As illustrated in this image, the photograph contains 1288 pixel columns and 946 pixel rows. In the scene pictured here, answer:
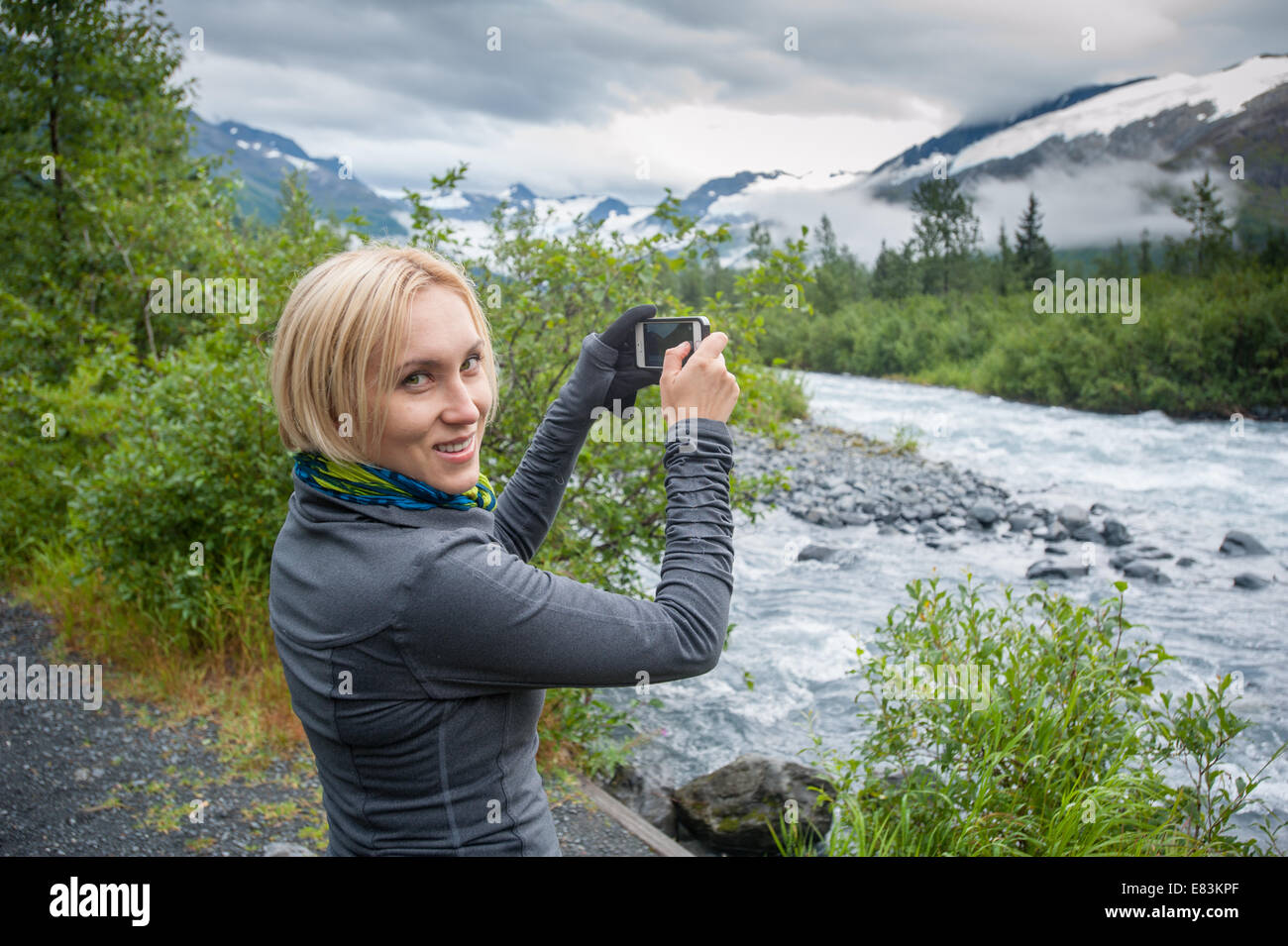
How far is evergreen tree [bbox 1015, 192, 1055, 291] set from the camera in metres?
47.2

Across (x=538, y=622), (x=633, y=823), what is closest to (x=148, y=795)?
(x=633, y=823)

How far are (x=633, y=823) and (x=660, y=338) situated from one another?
295cm

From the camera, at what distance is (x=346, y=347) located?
1.29m

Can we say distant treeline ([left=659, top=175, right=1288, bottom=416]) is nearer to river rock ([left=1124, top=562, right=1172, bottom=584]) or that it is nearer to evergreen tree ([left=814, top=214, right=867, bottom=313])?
evergreen tree ([left=814, top=214, right=867, bottom=313])

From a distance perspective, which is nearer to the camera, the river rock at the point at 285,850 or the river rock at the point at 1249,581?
the river rock at the point at 285,850

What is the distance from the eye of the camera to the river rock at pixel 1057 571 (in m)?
10.1

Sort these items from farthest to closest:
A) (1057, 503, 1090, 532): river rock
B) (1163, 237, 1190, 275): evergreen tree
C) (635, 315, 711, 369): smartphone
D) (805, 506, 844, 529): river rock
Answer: (1163, 237, 1190, 275): evergreen tree < (805, 506, 844, 529): river rock < (1057, 503, 1090, 532): river rock < (635, 315, 711, 369): smartphone

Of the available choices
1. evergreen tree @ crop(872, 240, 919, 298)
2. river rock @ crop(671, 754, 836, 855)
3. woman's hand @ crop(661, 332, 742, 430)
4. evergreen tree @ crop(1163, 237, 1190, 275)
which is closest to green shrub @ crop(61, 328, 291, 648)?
river rock @ crop(671, 754, 836, 855)

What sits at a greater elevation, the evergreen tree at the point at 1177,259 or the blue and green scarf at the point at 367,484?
the evergreen tree at the point at 1177,259

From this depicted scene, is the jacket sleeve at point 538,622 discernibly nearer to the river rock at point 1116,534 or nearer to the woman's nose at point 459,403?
the woman's nose at point 459,403

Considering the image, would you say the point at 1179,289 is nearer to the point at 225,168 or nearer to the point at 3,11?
the point at 225,168

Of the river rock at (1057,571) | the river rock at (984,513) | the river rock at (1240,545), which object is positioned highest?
the river rock at (984,513)

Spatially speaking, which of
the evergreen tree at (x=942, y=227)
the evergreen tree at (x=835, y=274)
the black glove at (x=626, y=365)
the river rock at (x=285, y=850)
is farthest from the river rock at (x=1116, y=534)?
the evergreen tree at (x=942, y=227)

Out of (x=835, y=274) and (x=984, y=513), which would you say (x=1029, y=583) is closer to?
(x=984, y=513)
